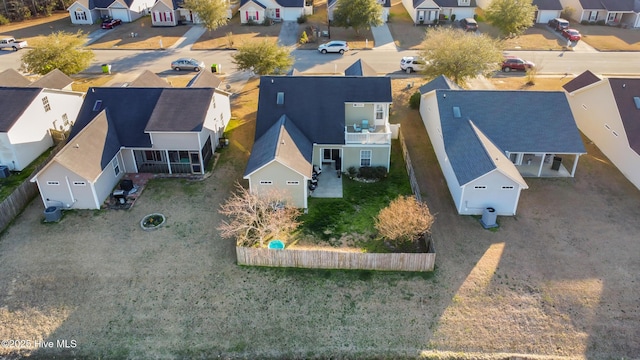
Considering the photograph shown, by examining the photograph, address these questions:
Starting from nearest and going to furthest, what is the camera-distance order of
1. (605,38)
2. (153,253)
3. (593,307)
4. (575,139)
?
(593,307), (153,253), (575,139), (605,38)

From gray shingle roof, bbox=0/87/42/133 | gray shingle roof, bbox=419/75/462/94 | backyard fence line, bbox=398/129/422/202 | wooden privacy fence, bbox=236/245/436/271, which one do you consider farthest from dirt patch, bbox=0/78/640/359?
gray shingle roof, bbox=419/75/462/94

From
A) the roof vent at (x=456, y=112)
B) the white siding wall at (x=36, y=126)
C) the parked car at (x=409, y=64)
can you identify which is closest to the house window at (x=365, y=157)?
the roof vent at (x=456, y=112)

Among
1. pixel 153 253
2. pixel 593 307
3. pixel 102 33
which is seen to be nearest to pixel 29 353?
pixel 153 253

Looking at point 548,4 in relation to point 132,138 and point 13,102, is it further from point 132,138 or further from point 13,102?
point 13,102

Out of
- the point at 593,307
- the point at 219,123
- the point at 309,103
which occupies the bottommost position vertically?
the point at 593,307

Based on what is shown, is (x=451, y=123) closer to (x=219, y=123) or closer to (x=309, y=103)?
(x=309, y=103)

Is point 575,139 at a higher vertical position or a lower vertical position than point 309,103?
lower

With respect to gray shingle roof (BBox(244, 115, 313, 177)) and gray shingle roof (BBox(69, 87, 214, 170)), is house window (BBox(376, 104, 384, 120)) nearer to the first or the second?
gray shingle roof (BBox(244, 115, 313, 177))

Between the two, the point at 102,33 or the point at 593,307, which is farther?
the point at 102,33
